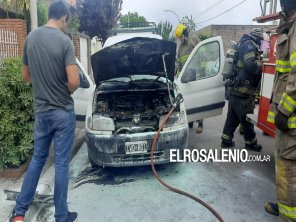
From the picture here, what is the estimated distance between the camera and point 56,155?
112 inches

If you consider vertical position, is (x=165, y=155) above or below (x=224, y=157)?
above

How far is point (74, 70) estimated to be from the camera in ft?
8.98

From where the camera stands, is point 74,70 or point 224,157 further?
point 224,157

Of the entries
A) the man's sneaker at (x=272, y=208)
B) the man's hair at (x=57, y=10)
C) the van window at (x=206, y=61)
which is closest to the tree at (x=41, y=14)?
the van window at (x=206, y=61)

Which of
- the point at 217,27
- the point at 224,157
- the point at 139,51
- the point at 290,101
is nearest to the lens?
the point at 290,101

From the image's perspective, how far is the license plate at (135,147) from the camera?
3.79 metres

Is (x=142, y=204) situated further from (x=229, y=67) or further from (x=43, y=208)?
(x=229, y=67)

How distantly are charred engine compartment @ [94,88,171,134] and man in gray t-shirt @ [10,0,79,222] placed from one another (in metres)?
1.11

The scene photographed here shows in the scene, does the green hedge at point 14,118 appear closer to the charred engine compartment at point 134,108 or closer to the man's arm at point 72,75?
the charred engine compartment at point 134,108

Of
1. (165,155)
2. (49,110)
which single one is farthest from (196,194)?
(49,110)

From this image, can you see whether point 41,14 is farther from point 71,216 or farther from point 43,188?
point 71,216

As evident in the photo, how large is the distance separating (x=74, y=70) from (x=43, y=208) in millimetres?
1580

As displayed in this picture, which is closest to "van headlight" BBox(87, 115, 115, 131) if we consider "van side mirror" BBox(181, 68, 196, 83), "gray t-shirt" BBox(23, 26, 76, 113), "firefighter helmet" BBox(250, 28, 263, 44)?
"gray t-shirt" BBox(23, 26, 76, 113)

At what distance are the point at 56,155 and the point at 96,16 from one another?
64.1 ft
